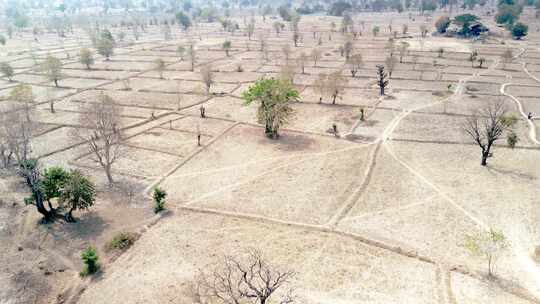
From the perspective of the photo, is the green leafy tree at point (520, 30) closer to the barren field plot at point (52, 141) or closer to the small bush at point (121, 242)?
the barren field plot at point (52, 141)

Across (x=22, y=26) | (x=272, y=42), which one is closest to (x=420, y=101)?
(x=272, y=42)

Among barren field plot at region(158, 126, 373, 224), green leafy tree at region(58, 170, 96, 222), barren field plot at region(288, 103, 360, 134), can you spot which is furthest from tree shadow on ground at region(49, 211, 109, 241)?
barren field plot at region(288, 103, 360, 134)

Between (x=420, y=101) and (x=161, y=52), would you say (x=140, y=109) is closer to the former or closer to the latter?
(x=420, y=101)

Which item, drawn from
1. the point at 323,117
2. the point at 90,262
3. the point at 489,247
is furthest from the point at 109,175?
the point at 489,247

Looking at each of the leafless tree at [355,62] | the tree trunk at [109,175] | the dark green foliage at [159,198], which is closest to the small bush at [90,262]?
the dark green foliage at [159,198]

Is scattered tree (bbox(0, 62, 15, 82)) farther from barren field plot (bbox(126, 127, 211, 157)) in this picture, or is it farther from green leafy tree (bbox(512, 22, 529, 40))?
green leafy tree (bbox(512, 22, 529, 40))

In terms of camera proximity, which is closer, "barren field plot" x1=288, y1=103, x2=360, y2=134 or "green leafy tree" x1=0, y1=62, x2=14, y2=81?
"barren field plot" x1=288, y1=103, x2=360, y2=134
